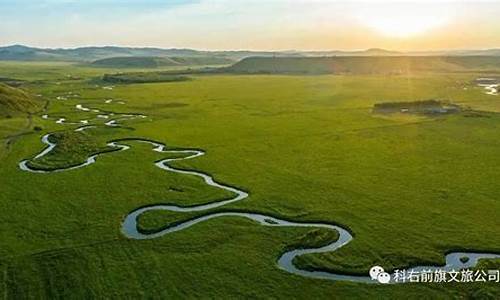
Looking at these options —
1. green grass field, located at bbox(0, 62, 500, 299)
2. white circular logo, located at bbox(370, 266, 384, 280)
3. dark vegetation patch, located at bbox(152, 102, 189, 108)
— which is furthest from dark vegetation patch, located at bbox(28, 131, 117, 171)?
white circular logo, located at bbox(370, 266, 384, 280)

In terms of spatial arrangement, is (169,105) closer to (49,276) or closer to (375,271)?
(49,276)

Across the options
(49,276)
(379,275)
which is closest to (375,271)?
(379,275)

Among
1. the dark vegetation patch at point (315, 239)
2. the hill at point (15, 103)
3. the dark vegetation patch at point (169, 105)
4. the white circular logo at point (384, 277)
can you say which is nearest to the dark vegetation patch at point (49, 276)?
the dark vegetation patch at point (315, 239)

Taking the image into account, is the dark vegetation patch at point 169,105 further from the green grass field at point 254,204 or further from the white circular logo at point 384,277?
the white circular logo at point 384,277

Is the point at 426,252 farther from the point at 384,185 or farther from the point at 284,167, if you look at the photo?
the point at 284,167

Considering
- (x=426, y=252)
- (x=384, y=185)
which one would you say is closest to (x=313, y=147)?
(x=384, y=185)

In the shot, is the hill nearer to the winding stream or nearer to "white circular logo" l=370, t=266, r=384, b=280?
the winding stream
